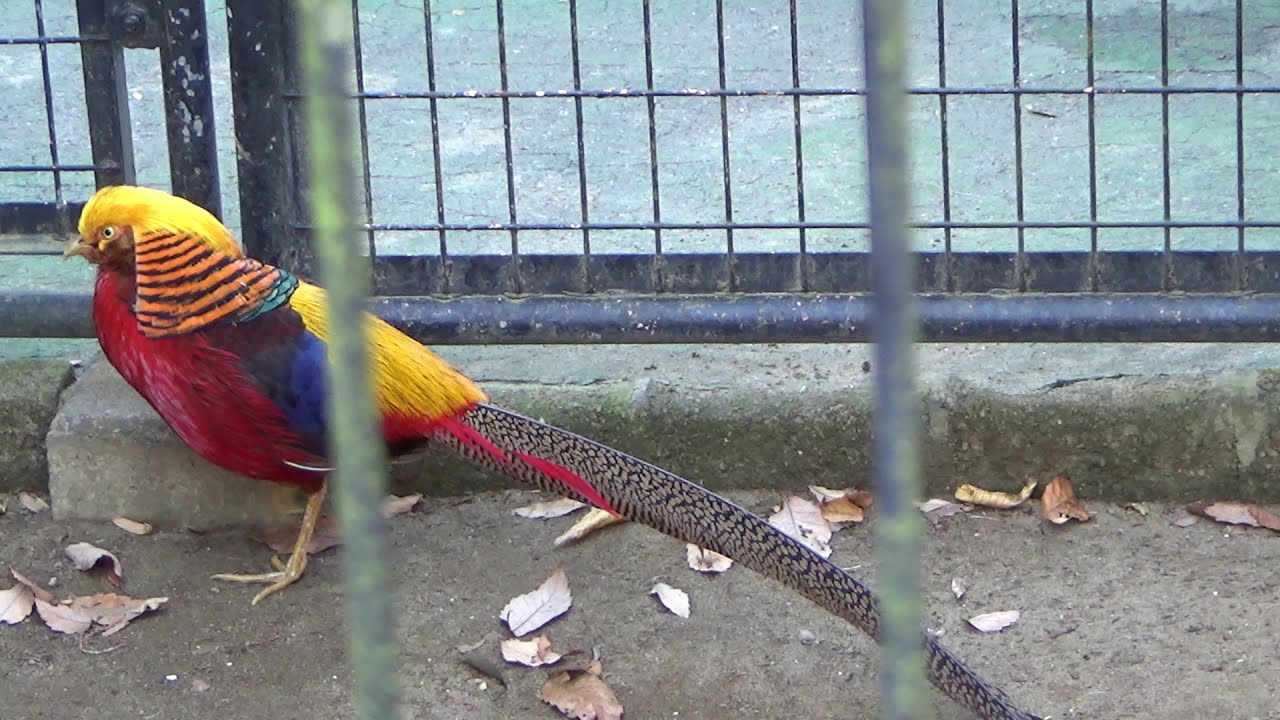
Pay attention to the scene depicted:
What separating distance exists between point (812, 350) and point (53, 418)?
5.07 ft

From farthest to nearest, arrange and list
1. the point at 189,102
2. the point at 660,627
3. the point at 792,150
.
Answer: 1. the point at 792,150
2. the point at 189,102
3. the point at 660,627

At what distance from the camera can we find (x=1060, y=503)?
3.22m

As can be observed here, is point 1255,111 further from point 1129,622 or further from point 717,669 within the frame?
point 717,669

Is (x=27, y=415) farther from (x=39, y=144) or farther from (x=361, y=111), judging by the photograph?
(x=39, y=144)

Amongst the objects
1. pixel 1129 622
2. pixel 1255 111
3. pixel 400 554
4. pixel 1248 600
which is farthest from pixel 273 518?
pixel 1255 111

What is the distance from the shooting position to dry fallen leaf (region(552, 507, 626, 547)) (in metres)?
3.24

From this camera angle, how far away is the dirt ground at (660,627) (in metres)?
2.77

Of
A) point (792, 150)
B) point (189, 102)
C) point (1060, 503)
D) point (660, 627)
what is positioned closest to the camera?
point (660, 627)

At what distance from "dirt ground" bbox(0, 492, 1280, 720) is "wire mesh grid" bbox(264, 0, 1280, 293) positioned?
1.64ft

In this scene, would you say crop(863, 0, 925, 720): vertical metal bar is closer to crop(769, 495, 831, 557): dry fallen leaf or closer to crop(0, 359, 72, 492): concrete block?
crop(769, 495, 831, 557): dry fallen leaf

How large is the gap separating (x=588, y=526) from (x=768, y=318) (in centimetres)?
55

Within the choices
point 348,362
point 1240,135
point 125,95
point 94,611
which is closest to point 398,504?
point 94,611

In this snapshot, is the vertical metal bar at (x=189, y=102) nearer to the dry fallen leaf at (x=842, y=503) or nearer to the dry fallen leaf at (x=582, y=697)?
the dry fallen leaf at (x=582, y=697)

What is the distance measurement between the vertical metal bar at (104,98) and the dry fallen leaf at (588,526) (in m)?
1.10
